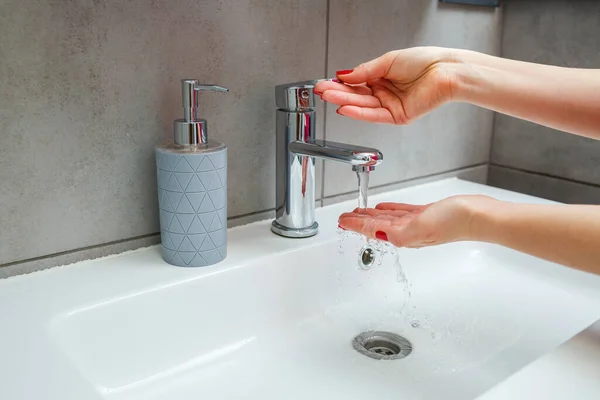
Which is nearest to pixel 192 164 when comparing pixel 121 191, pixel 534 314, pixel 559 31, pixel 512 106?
pixel 121 191

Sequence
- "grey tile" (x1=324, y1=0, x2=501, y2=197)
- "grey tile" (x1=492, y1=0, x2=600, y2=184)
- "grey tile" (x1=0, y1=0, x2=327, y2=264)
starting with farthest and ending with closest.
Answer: "grey tile" (x1=492, y1=0, x2=600, y2=184)
"grey tile" (x1=324, y1=0, x2=501, y2=197)
"grey tile" (x1=0, y1=0, x2=327, y2=264)

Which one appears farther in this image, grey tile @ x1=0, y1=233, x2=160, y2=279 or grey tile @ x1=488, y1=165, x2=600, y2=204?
grey tile @ x1=488, y1=165, x2=600, y2=204

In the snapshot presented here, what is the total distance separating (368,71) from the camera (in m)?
0.70

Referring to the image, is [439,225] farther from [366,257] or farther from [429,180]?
[429,180]

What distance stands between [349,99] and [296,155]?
4.4 inches

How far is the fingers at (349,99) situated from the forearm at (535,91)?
0.10m

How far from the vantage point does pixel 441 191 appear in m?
1.02

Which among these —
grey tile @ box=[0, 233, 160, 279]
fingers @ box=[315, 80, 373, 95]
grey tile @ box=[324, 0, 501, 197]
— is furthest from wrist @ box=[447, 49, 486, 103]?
grey tile @ box=[0, 233, 160, 279]

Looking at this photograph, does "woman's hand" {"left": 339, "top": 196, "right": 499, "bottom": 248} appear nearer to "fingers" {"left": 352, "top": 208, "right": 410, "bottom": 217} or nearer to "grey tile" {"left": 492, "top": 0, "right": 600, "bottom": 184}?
"fingers" {"left": 352, "top": 208, "right": 410, "bottom": 217}

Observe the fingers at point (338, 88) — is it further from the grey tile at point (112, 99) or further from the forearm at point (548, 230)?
the forearm at point (548, 230)

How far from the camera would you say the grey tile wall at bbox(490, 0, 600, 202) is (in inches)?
39.1

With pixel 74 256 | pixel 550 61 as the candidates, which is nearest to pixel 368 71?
pixel 74 256

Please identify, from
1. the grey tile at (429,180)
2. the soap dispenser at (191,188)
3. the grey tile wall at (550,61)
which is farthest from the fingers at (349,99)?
the grey tile wall at (550,61)

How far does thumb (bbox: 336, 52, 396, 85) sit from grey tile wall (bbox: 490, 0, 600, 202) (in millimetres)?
477
